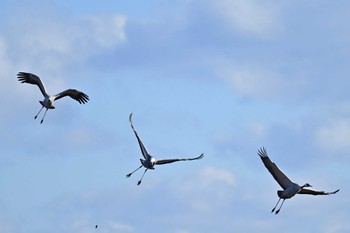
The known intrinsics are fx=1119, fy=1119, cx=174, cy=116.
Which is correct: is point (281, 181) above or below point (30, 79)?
below

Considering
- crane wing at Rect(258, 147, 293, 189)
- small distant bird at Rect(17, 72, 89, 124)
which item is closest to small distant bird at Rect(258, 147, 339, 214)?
crane wing at Rect(258, 147, 293, 189)

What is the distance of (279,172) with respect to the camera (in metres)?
70.7

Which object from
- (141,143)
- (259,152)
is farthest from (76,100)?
(259,152)

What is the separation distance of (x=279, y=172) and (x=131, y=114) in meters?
11.1

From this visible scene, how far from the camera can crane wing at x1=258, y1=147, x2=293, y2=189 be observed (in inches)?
2777

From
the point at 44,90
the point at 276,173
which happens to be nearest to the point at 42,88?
the point at 44,90

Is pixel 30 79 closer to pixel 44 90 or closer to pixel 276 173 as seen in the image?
pixel 44 90

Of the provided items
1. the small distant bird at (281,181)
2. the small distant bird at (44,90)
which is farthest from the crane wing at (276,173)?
the small distant bird at (44,90)

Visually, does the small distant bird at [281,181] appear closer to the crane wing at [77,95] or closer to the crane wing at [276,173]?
the crane wing at [276,173]

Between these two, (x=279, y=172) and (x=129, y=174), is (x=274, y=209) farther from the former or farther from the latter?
(x=129, y=174)

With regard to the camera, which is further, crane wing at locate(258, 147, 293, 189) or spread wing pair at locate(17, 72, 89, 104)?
spread wing pair at locate(17, 72, 89, 104)

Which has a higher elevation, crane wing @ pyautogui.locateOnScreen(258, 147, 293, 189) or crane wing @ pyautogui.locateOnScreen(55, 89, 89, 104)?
crane wing @ pyautogui.locateOnScreen(55, 89, 89, 104)

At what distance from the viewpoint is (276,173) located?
232ft

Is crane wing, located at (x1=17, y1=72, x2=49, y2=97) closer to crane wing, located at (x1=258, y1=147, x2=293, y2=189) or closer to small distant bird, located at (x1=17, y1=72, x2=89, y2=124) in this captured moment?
small distant bird, located at (x1=17, y1=72, x2=89, y2=124)
